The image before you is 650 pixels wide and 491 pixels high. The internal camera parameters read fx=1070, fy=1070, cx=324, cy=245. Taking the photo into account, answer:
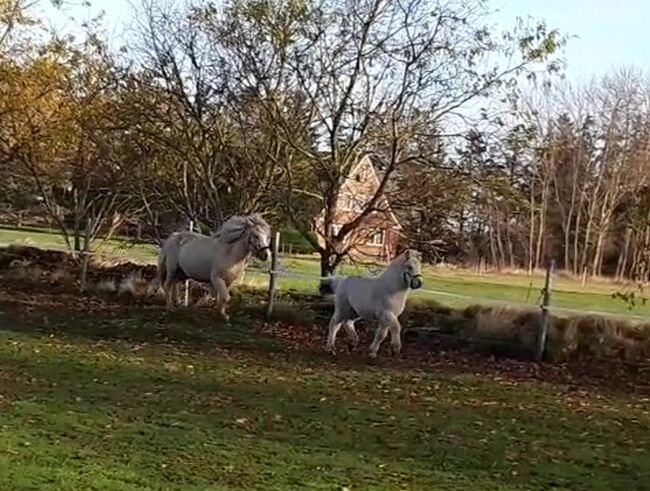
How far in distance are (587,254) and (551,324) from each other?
1059 inches

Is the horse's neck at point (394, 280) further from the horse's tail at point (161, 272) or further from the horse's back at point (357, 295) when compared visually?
the horse's tail at point (161, 272)

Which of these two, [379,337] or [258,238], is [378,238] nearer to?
[258,238]

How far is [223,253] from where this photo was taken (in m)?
14.4

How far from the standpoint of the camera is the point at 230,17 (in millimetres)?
16844

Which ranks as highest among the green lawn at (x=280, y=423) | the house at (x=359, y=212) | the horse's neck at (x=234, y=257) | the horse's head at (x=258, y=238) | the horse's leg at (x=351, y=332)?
the house at (x=359, y=212)

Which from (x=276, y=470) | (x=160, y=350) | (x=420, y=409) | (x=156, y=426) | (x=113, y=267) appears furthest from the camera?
(x=113, y=267)

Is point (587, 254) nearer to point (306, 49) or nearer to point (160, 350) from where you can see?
point (306, 49)

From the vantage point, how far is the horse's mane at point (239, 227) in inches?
554

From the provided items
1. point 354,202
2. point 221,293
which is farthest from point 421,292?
point 221,293

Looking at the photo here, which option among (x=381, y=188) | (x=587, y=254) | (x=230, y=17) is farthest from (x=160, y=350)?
(x=587, y=254)

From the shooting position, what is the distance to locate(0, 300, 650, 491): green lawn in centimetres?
609

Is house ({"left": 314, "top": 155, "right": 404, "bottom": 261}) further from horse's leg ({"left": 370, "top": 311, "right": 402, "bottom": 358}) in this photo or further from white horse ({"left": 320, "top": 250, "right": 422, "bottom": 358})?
horse's leg ({"left": 370, "top": 311, "right": 402, "bottom": 358})

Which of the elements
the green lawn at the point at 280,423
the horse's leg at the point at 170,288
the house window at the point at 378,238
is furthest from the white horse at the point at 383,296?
the house window at the point at 378,238

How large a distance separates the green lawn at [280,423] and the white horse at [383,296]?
1.11 ft
